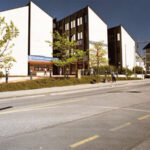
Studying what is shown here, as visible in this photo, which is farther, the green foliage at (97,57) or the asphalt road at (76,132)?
the green foliage at (97,57)

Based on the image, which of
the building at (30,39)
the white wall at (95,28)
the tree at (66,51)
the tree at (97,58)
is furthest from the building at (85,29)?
the tree at (66,51)

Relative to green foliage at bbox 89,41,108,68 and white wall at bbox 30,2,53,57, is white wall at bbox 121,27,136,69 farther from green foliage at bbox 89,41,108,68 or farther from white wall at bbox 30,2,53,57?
white wall at bbox 30,2,53,57

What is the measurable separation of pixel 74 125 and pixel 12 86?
1304 centimetres

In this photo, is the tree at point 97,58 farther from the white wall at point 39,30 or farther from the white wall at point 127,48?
the white wall at point 127,48

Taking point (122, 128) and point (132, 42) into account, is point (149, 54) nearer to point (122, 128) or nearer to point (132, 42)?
point (132, 42)

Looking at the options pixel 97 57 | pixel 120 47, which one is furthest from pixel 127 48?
pixel 97 57

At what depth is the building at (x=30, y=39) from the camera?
90.4 ft

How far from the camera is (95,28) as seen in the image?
126 feet

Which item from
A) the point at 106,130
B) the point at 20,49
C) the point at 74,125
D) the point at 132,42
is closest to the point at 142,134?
the point at 106,130

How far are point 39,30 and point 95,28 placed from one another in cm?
1604

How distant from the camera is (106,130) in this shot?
3.59 m

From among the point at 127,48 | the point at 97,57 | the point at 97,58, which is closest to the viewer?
the point at 97,58

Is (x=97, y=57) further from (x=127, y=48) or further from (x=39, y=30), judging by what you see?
(x=127, y=48)

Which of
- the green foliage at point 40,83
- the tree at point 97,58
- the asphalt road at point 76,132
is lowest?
the asphalt road at point 76,132
